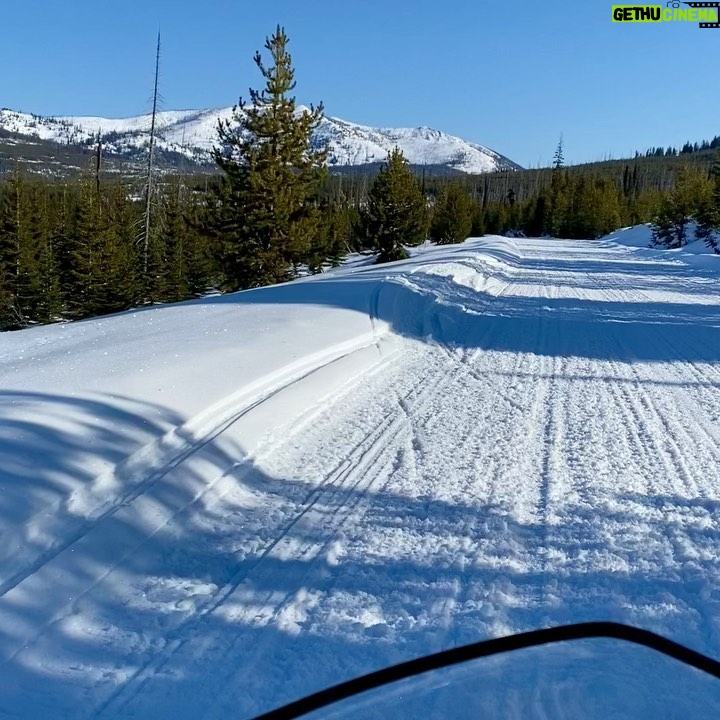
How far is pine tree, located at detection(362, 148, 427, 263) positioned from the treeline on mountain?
0.17ft

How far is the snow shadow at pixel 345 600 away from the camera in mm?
2373

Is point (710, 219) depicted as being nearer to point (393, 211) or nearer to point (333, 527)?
point (393, 211)

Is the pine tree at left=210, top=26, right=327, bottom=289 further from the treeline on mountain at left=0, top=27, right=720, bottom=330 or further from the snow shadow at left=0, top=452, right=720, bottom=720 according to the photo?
the snow shadow at left=0, top=452, right=720, bottom=720

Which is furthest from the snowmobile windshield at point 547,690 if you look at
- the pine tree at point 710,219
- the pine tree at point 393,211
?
the pine tree at point 710,219

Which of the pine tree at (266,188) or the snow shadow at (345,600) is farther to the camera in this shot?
the pine tree at (266,188)

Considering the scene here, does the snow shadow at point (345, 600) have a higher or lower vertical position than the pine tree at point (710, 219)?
lower

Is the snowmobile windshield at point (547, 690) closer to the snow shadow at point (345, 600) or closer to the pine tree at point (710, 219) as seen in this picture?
the snow shadow at point (345, 600)

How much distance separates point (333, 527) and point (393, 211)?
28.1m

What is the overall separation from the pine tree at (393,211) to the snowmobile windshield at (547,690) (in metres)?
29.1

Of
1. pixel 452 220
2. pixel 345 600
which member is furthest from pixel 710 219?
pixel 345 600

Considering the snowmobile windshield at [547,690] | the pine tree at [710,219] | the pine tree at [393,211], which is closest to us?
the snowmobile windshield at [547,690]

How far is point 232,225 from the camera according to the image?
21.0 meters

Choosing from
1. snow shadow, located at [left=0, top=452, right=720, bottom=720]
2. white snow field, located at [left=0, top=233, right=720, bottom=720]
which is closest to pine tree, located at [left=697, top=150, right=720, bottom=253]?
white snow field, located at [left=0, top=233, right=720, bottom=720]

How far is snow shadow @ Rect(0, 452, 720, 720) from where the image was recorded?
7.79 ft
